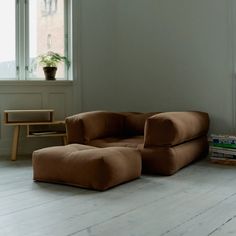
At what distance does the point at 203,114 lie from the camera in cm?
399

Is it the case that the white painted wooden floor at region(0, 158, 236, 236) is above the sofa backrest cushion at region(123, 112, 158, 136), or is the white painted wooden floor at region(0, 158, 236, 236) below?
below

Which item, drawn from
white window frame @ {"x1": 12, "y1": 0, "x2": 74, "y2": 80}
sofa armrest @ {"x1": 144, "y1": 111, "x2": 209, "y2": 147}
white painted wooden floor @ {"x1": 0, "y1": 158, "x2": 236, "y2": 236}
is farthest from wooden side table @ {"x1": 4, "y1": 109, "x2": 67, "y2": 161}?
sofa armrest @ {"x1": 144, "y1": 111, "x2": 209, "y2": 147}

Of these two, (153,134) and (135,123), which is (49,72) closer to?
(135,123)

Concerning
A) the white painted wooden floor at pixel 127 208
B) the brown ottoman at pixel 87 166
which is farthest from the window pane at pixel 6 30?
the brown ottoman at pixel 87 166

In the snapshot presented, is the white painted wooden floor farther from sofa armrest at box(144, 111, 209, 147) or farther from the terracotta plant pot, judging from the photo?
the terracotta plant pot

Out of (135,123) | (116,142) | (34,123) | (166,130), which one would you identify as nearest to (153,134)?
(166,130)

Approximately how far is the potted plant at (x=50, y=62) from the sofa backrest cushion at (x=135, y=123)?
45.9 inches

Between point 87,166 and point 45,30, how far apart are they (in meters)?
2.59

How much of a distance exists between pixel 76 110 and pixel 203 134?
161 cm

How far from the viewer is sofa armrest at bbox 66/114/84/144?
11.6 ft

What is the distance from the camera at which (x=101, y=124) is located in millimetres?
3738

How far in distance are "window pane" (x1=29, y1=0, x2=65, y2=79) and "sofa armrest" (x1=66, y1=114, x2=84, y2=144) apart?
1.37 meters

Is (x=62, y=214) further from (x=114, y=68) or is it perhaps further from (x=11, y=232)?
(x=114, y=68)

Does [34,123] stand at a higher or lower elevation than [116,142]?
higher
